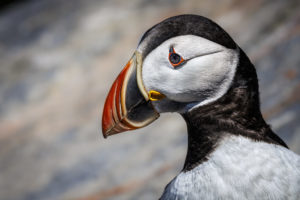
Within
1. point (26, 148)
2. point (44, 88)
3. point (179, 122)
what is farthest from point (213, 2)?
point (26, 148)

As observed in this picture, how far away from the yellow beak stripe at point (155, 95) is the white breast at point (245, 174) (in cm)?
28

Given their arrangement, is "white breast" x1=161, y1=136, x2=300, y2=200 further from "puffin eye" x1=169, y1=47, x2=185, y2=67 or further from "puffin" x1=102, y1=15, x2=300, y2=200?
"puffin eye" x1=169, y1=47, x2=185, y2=67

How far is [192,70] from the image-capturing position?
1454mm

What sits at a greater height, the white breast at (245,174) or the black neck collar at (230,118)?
the black neck collar at (230,118)

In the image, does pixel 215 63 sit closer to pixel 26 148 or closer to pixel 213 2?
pixel 26 148

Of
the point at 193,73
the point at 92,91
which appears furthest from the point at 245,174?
the point at 92,91

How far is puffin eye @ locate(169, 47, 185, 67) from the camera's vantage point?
57.1 inches

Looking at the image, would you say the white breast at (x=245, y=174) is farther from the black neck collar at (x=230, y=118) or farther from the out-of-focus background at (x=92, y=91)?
the out-of-focus background at (x=92, y=91)

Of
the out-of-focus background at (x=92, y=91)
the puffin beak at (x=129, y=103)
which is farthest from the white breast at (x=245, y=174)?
the out-of-focus background at (x=92, y=91)

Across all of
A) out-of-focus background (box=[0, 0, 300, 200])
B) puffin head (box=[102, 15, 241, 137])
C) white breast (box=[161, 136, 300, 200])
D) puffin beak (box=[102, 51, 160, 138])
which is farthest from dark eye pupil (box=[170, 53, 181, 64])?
out-of-focus background (box=[0, 0, 300, 200])

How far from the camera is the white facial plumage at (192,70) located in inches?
56.8

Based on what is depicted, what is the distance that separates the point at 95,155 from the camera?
3873mm

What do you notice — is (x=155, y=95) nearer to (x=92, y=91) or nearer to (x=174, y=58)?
(x=174, y=58)

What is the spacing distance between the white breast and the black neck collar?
0.04 m
